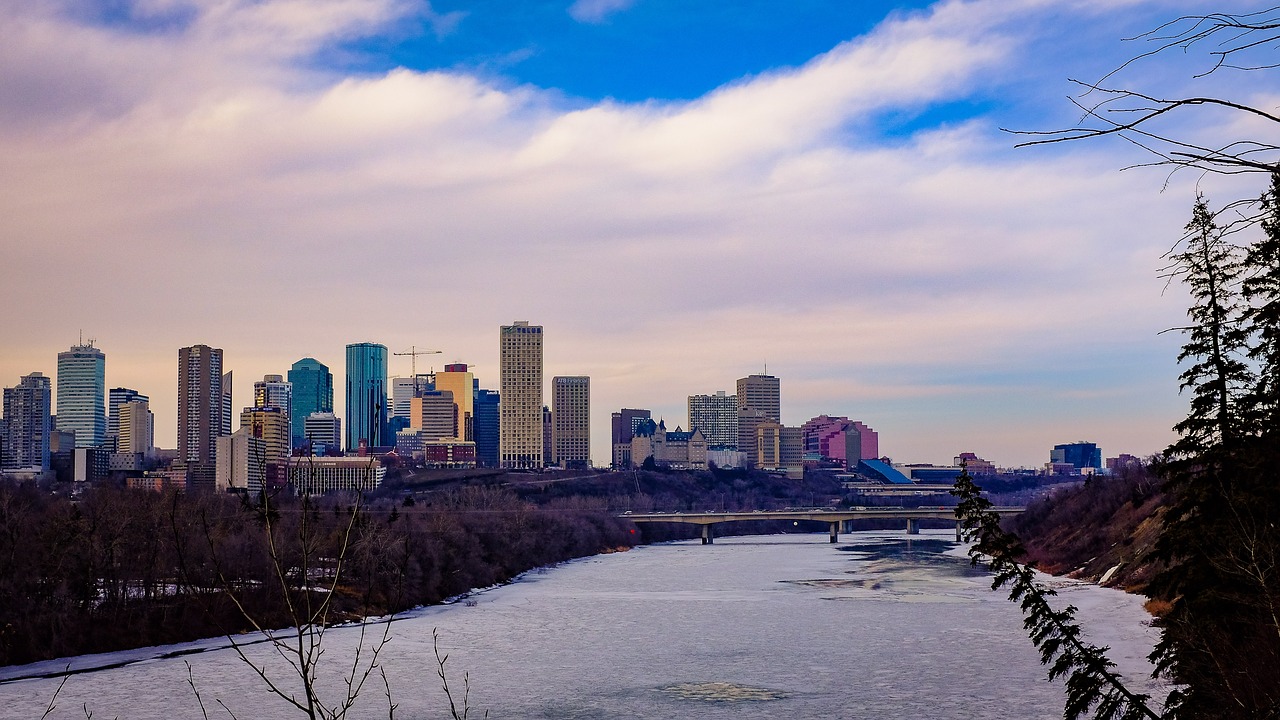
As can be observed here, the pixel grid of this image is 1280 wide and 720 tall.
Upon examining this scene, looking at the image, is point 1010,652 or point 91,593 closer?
point 1010,652

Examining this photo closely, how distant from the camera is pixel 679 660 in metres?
53.3

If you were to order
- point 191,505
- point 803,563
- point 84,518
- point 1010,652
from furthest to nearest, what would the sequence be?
point 803,563 < point 191,505 < point 84,518 < point 1010,652

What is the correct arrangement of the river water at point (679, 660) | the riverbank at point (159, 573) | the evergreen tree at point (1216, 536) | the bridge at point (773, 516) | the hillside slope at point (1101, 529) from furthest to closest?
the bridge at point (773, 516)
the hillside slope at point (1101, 529)
the riverbank at point (159, 573)
the river water at point (679, 660)
the evergreen tree at point (1216, 536)

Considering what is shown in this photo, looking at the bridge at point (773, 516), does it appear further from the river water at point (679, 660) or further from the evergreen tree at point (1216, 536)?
the evergreen tree at point (1216, 536)

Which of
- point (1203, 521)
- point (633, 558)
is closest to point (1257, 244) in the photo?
point (1203, 521)

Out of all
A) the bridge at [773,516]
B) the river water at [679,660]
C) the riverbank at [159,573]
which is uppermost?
the riverbank at [159,573]

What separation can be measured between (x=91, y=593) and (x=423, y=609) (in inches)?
919

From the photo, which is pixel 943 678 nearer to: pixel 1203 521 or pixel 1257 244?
pixel 1203 521

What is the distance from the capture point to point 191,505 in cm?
8994

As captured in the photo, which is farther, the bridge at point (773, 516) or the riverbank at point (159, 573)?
the bridge at point (773, 516)

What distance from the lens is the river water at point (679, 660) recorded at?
1633 inches

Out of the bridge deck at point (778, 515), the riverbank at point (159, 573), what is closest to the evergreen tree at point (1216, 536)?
the riverbank at point (159, 573)

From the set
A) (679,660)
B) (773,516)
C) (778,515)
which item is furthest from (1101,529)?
(679,660)

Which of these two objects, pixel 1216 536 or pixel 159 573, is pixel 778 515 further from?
pixel 1216 536
